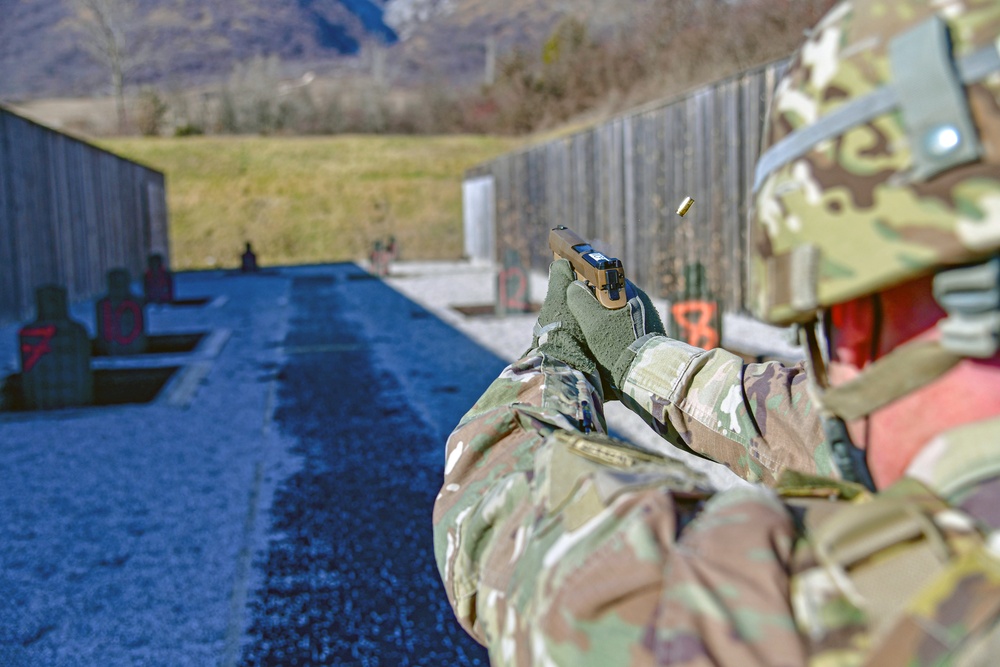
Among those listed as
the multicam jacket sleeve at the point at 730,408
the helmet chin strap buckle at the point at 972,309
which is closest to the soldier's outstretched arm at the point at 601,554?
the helmet chin strap buckle at the point at 972,309

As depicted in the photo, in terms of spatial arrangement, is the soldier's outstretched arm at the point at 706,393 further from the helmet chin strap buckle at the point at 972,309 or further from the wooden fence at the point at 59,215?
the wooden fence at the point at 59,215

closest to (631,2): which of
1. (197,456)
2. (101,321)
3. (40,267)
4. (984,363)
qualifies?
(40,267)

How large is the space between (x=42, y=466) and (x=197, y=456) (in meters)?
0.78

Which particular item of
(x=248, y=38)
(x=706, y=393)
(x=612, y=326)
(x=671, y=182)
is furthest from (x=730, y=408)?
(x=248, y=38)

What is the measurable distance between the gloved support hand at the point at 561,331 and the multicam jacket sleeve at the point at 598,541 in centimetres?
14

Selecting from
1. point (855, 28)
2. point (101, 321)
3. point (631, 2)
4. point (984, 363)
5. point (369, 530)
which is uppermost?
point (631, 2)

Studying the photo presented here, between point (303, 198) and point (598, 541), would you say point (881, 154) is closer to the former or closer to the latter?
point (598, 541)

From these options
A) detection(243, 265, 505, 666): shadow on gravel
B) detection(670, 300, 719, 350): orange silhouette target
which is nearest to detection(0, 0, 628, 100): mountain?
detection(670, 300, 719, 350): orange silhouette target

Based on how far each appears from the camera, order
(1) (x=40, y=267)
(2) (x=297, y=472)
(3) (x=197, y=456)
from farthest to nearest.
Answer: (1) (x=40, y=267) → (3) (x=197, y=456) → (2) (x=297, y=472)

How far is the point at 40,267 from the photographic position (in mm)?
11672

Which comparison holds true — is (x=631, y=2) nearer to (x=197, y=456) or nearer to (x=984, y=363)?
(x=197, y=456)

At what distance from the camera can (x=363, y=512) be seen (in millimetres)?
3693

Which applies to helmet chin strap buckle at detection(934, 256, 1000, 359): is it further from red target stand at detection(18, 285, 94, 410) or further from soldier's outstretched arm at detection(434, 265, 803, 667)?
red target stand at detection(18, 285, 94, 410)

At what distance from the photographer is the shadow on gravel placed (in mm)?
2582
